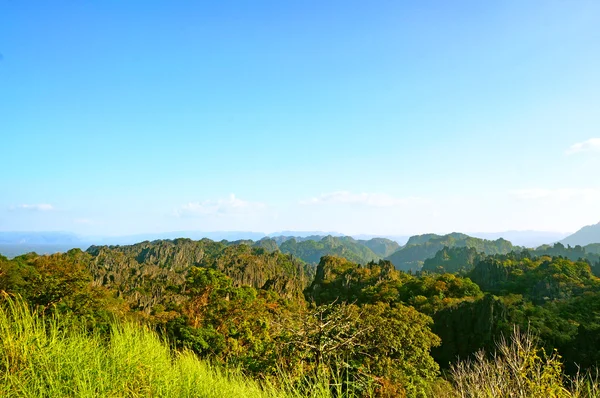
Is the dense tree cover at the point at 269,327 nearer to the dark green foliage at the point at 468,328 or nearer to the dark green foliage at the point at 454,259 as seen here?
the dark green foliage at the point at 468,328

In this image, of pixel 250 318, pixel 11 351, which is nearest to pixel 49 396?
pixel 11 351

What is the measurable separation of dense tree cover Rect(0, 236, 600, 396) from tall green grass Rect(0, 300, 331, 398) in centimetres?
91

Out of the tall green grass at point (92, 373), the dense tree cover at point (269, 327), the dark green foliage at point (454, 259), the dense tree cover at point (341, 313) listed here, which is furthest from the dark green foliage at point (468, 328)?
the dark green foliage at point (454, 259)

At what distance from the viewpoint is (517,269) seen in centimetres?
6041

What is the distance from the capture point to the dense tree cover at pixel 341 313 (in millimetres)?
9422

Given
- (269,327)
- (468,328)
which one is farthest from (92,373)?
(468,328)

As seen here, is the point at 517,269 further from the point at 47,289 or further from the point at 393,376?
the point at 47,289

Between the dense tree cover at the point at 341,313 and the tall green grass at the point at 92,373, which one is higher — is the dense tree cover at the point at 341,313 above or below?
below

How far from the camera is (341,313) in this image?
9.10 m

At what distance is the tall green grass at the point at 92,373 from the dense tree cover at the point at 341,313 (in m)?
0.91

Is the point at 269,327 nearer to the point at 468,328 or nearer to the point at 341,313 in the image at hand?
the point at 341,313

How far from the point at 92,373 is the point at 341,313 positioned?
269 inches

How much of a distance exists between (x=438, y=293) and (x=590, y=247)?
177m

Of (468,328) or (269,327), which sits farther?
(468,328)
